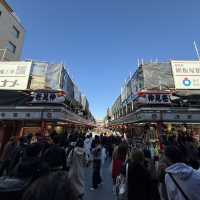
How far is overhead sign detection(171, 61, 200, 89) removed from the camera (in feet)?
38.3

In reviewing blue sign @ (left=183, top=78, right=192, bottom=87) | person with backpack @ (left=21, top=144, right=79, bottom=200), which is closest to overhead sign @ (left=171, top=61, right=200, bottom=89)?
blue sign @ (left=183, top=78, right=192, bottom=87)

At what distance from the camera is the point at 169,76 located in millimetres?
12031

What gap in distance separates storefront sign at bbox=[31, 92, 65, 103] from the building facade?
10921mm

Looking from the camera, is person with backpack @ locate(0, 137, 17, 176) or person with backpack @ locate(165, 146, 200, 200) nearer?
person with backpack @ locate(165, 146, 200, 200)

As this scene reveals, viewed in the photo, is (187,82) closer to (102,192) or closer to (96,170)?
Result: (96,170)

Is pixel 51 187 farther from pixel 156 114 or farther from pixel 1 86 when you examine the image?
pixel 1 86

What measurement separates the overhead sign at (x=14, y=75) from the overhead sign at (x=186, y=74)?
1022 cm

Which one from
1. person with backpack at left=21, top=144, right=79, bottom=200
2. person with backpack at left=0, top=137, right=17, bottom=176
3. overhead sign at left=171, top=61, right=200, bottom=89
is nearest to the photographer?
person with backpack at left=21, top=144, right=79, bottom=200

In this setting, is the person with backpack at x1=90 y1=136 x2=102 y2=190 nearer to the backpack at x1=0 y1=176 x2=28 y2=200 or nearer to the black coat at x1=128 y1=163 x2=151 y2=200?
the black coat at x1=128 y1=163 x2=151 y2=200

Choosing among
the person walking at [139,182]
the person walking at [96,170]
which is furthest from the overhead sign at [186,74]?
the person walking at [139,182]

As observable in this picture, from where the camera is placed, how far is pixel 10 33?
22203 millimetres

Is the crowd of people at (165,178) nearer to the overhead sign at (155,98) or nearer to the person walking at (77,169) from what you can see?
the person walking at (77,169)

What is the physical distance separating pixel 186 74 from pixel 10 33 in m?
20.7

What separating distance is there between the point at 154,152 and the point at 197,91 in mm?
5984
